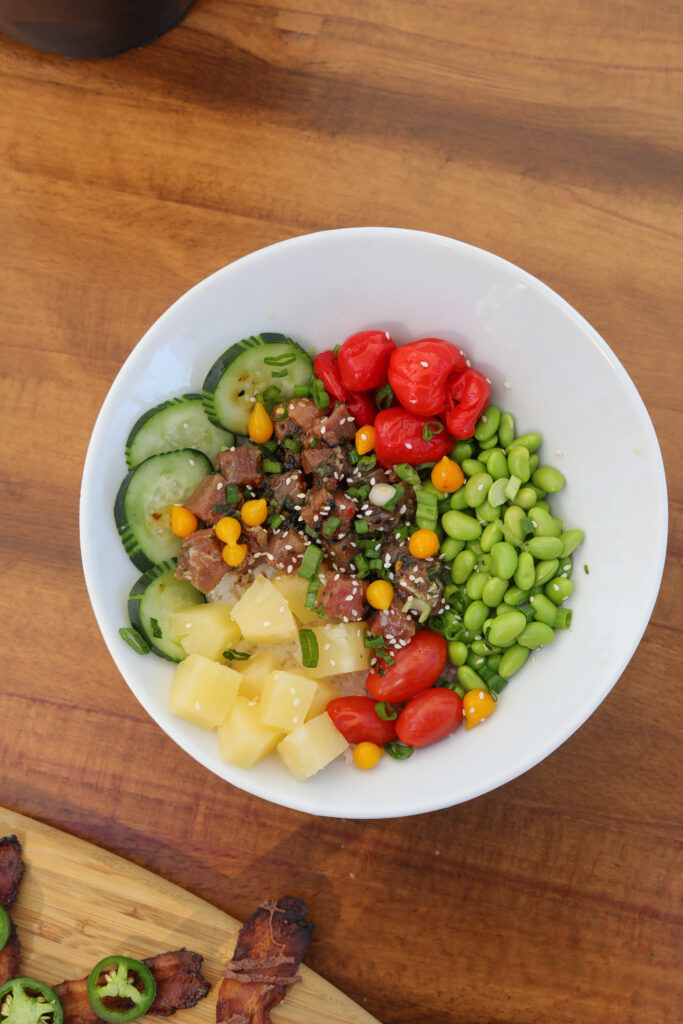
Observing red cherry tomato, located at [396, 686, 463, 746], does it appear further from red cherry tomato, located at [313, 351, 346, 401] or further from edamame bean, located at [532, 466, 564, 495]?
red cherry tomato, located at [313, 351, 346, 401]

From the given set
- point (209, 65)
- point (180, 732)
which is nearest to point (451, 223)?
point (209, 65)

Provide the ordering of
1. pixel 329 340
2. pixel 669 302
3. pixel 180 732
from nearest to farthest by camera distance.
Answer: pixel 180 732
pixel 329 340
pixel 669 302

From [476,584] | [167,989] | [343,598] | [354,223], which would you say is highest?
[354,223]

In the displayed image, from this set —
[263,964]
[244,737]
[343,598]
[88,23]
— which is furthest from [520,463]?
[88,23]

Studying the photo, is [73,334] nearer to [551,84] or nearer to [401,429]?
[401,429]

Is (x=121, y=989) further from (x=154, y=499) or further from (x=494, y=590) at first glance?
(x=494, y=590)

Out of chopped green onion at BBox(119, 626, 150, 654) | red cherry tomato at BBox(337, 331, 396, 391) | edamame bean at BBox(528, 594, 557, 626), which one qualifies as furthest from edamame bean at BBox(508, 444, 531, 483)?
chopped green onion at BBox(119, 626, 150, 654)

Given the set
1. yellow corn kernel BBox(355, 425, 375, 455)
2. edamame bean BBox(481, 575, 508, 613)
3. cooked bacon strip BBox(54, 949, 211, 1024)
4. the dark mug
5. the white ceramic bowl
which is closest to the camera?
the white ceramic bowl
